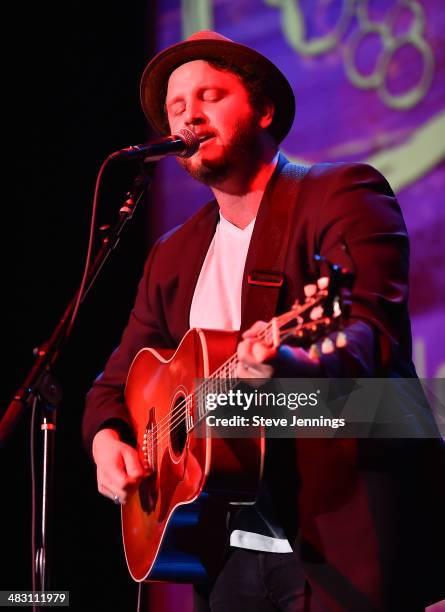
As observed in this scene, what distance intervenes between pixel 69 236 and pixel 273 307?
90.0 inches

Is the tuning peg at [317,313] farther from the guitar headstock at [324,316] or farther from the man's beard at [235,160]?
the man's beard at [235,160]

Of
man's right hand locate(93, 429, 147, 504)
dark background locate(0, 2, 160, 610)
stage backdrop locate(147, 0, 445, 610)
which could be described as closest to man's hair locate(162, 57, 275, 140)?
stage backdrop locate(147, 0, 445, 610)

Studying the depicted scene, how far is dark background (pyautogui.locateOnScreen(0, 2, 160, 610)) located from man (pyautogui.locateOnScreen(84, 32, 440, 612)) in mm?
1159

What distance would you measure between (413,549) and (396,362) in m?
0.47

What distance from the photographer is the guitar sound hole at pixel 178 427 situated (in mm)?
2305

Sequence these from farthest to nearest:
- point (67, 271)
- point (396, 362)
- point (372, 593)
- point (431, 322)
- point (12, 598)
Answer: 1. point (67, 271)
2. point (431, 322)
3. point (12, 598)
4. point (396, 362)
5. point (372, 593)

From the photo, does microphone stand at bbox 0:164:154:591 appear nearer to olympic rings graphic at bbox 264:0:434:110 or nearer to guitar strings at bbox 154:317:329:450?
guitar strings at bbox 154:317:329:450

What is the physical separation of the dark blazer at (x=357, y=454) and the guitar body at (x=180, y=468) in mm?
120

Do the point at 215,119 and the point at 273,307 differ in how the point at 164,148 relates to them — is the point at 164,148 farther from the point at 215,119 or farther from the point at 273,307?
the point at 273,307

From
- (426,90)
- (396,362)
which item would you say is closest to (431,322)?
(426,90)

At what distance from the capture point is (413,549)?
6.36 ft

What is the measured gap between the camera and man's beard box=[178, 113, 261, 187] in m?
2.68

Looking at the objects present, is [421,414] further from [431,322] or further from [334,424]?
[431,322]

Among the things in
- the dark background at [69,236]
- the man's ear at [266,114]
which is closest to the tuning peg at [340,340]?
the man's ear at [266,114]
